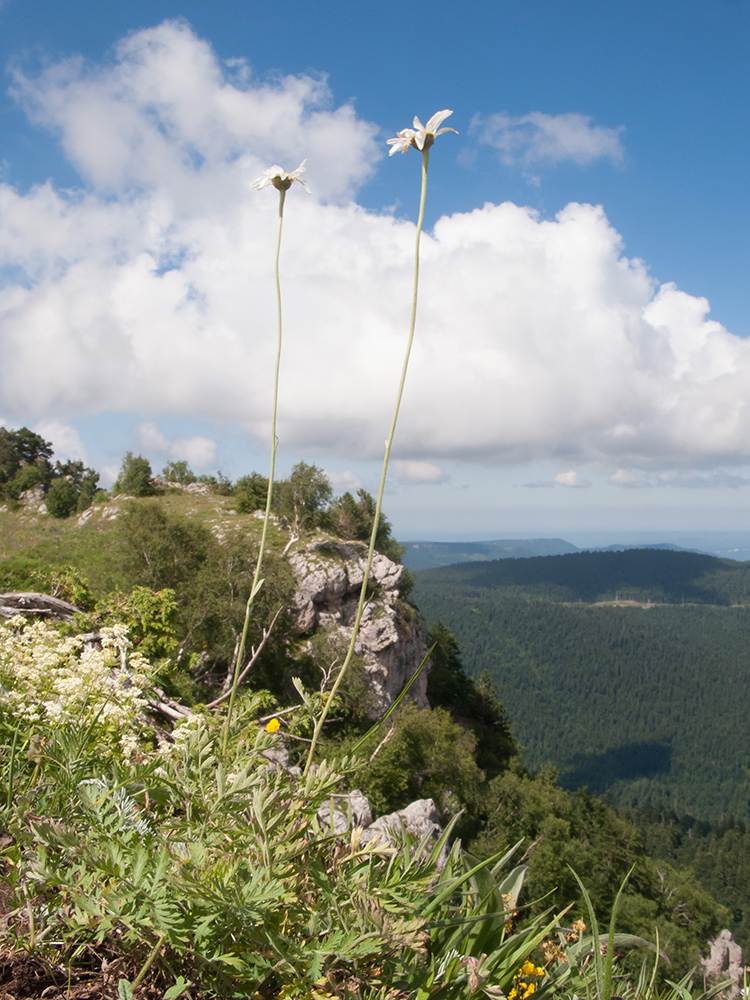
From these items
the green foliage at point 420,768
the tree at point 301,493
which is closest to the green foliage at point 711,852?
the green foliage at point 420,768

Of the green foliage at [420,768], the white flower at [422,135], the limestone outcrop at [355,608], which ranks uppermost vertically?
the white flower at [422,135]

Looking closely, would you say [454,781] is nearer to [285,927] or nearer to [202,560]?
[202,560]

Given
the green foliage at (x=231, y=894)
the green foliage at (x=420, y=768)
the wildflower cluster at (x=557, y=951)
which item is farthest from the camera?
the green foliage at (x=420, y=768)

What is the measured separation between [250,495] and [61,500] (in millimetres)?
11393

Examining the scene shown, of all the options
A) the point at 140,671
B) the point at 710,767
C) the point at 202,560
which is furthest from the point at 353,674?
the point at 710,767

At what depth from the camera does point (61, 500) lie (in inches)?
1289

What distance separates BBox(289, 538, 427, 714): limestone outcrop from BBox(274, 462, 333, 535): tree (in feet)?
7.07

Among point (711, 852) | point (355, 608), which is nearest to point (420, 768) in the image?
point (355, 608)

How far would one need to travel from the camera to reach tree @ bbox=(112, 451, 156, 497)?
1538 inches

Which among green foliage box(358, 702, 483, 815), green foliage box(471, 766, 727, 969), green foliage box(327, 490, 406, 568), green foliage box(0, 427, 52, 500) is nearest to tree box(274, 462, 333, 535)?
green foliage box(327, 490, 406, 568)

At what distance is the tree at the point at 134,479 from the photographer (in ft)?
128

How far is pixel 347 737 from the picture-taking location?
84.3 feet

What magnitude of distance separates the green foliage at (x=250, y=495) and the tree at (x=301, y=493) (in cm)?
188

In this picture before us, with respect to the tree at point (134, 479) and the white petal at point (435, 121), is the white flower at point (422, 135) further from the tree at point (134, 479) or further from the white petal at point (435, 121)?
the tree at point (134, 479)
